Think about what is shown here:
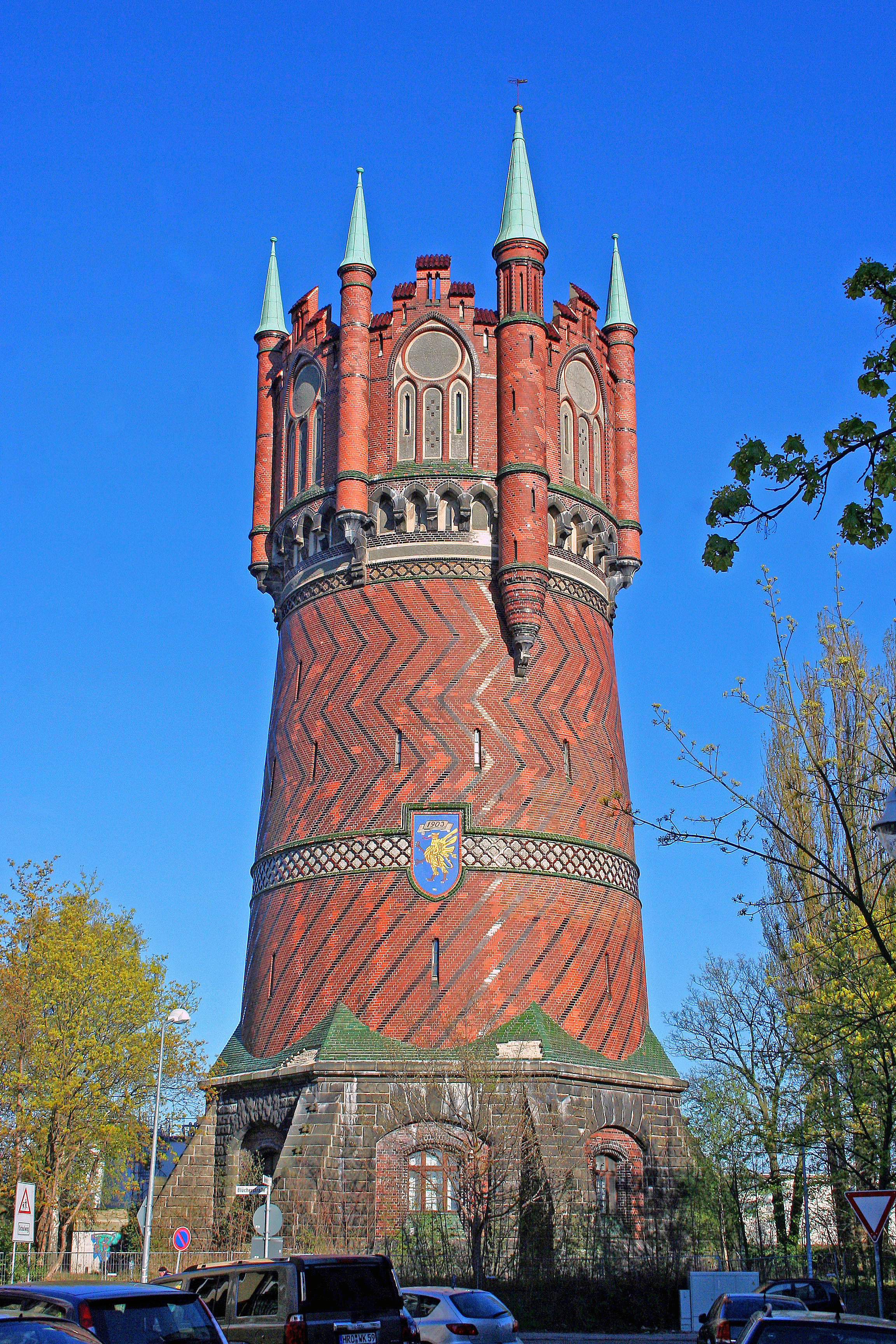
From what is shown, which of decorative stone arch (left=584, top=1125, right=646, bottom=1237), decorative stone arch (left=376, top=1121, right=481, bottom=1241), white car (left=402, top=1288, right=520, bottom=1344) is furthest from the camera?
decorative stone arch (left=584, top=1125, right=646, bottom=1237)

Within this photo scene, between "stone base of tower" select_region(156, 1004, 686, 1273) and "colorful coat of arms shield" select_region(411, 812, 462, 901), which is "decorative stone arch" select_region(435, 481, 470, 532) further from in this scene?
"stone base of tower" select_region(156, 1004, 686, 1273)

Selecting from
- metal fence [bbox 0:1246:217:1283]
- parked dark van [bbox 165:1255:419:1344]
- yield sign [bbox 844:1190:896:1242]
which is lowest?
metal fence [bbox 0:1246:217:1283]

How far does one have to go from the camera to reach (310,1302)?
1173 cm

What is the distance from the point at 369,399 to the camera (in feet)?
105

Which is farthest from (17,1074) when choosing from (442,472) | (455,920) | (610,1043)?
(442,472)

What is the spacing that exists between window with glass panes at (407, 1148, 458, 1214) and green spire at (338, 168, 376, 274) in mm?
18316

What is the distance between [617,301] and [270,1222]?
24001 millimetres

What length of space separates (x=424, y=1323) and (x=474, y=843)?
12876mm

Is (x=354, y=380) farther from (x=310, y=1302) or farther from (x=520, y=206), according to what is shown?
(x=310, y=1302)

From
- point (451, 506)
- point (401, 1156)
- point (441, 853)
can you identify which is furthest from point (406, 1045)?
point (451, 506)

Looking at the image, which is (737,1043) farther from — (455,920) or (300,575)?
(300,575)

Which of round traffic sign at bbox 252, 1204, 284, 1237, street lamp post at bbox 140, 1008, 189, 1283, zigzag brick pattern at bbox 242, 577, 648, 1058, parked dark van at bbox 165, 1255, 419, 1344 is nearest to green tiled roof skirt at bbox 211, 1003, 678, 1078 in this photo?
zigzag brick pattern at bbox 242, 577, 648, 1058

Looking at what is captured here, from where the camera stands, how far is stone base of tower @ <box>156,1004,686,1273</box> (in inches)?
981

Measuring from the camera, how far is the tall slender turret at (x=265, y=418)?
33.8 meters
